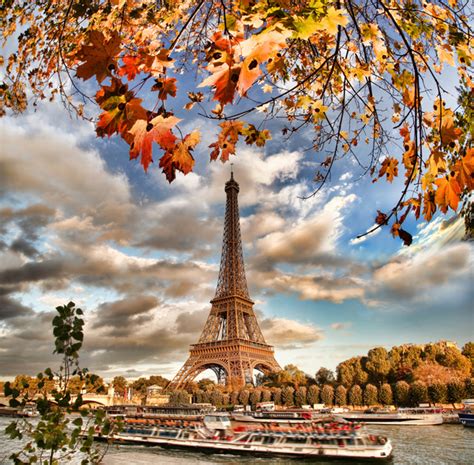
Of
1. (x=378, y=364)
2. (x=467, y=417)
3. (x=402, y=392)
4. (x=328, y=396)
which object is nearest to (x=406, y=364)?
(x=378, y=364)

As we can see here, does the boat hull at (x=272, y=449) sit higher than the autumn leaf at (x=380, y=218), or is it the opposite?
the autumn leaf at (x=380, y=218)

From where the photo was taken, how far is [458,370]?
1976 inches

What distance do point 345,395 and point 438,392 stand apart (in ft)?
38.8

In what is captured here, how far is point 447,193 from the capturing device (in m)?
2.29

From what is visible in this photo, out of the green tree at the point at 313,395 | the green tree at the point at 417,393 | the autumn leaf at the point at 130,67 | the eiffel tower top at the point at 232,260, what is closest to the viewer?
the autumn leaf at the point at 130,67

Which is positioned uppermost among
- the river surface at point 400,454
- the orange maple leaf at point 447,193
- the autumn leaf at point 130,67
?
the autumn leaf at point 130,67

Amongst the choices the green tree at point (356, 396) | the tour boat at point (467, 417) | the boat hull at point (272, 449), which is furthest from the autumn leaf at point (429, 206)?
the green tree at point (356, 396)

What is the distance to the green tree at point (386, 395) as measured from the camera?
4886 centimetres

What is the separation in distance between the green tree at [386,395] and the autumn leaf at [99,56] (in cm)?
5433

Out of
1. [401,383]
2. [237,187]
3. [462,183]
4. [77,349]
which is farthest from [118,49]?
[237,187]

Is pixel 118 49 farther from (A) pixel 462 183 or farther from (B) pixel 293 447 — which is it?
(B) pixel 293 447

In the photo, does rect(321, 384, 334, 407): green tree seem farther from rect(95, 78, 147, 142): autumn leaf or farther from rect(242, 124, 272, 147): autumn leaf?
rect(95, 78, 147, 142): autumn leaf

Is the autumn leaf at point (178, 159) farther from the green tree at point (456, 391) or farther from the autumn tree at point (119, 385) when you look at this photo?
the autumn tree at point (119, 385)

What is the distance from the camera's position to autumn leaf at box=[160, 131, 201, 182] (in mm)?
2391
